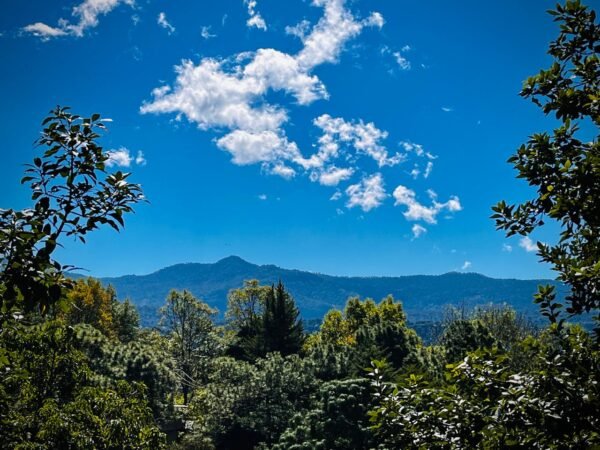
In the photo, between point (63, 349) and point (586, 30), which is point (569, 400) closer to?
point (586, 30)

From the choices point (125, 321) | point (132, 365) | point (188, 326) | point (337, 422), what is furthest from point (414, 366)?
point (125, 321)

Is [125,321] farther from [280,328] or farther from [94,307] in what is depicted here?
[280,328]

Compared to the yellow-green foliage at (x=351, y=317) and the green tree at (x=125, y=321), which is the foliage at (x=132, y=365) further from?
the green tree at (x=125, y=321)

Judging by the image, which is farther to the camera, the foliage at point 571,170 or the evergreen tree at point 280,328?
the evergreen tree at point 280,328

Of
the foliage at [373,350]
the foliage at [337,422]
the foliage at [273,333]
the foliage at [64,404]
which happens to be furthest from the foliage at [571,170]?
the foliage at [273,333]

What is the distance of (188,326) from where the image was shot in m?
64.3

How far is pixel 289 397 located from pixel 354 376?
342 inches

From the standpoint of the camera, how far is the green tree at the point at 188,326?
62.2 metres

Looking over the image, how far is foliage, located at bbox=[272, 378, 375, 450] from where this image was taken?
83.9 ft

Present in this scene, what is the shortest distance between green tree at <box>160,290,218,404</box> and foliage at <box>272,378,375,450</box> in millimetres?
36782

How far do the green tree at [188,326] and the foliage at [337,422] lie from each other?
36.8 meters

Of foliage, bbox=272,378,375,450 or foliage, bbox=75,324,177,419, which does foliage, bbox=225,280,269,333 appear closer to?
foliage, bbox=75,324,177,419

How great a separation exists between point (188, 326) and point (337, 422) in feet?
139

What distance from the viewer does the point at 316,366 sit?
35594 millimetres
